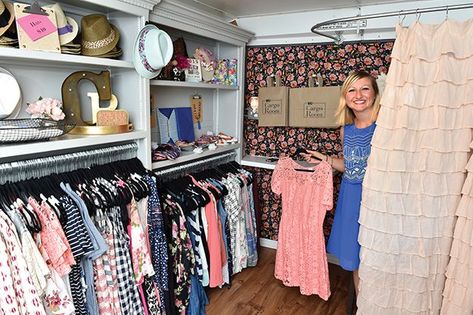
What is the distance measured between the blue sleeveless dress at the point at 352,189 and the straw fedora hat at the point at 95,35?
148cm

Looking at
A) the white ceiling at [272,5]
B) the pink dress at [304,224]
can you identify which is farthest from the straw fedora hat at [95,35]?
the pink dress at [304,224]

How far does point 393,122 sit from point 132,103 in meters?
1.39

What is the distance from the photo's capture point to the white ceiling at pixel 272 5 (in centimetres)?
243

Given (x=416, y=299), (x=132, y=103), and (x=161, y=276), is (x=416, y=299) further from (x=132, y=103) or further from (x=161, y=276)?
(x=132, y=103)

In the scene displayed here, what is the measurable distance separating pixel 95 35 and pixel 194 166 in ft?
3.67

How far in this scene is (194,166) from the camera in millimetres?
2518


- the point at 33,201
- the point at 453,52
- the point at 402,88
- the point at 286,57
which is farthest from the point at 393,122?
the point at 286,57

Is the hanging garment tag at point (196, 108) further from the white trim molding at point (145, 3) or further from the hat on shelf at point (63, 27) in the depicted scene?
the hat on shelf at point (63, 27)

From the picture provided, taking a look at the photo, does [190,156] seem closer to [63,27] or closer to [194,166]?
[194,166]

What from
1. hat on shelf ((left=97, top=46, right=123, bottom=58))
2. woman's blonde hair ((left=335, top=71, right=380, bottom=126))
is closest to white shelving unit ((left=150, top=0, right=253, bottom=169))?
hat on shelf ((left=97, top=46, right=123, bottom=58))

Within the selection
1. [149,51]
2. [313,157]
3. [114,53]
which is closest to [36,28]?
[114,53]

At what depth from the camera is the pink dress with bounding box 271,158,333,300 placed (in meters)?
2.22

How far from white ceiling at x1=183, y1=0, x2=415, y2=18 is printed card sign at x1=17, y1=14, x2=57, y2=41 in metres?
1.25

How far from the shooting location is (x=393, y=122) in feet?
4.48
